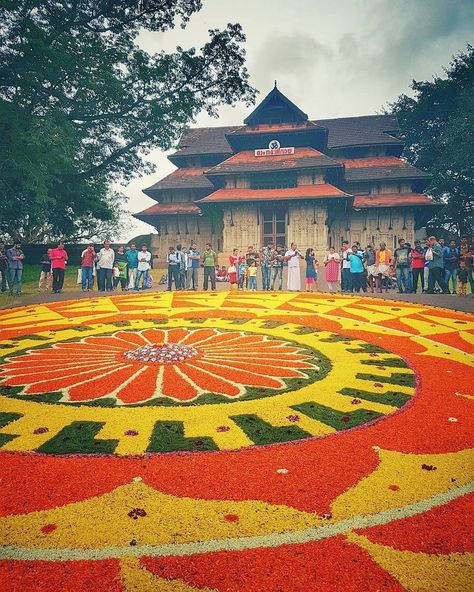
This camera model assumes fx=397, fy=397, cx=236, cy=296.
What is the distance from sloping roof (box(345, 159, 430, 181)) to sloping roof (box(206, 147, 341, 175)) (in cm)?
327

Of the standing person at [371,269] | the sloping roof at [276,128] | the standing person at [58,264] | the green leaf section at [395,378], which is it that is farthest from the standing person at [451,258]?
the sloping roof at [276,128]

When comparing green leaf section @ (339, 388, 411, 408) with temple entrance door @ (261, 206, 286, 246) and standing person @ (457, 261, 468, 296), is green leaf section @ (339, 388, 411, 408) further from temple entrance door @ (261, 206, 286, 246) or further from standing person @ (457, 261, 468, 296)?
temple entrance door @ (261, 206, 286, 246)

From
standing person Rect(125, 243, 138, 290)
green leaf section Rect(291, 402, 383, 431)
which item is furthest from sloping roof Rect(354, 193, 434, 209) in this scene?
green leaf section Rect(291, 402, 383, 431)

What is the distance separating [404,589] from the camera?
1704 mm

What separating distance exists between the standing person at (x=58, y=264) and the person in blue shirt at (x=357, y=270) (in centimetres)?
930

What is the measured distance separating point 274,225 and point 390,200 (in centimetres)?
763

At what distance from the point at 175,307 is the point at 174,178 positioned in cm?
2071

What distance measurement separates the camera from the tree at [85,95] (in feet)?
50.1

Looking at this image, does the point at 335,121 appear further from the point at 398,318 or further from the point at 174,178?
the point at 398,318

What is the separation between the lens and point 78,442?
3.08m

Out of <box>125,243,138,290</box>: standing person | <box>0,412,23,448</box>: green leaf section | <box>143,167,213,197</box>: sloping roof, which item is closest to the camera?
<box>0,412,23,448</box>: green leaf section

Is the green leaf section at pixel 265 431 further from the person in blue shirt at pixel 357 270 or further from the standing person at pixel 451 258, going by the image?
the standing person at pixel 451 258

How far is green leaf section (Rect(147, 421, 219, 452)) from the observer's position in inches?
117

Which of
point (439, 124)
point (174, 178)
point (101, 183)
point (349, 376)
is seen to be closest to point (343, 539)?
point (349, 376)
